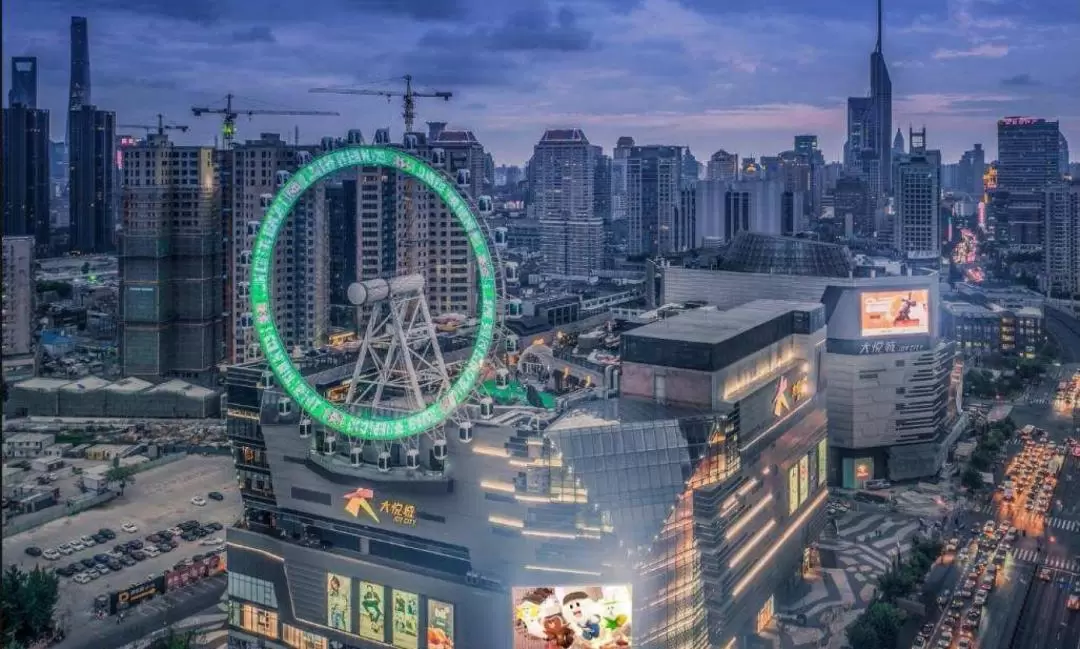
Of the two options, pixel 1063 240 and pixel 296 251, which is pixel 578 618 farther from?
pixel 1063 240

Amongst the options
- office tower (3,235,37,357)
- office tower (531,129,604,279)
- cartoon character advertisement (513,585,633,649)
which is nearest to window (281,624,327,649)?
cartoon character advertisement (513,585,633,649)

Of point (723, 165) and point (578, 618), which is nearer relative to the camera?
point (578, 618)

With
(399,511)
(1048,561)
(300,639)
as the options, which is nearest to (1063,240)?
(1048,561)

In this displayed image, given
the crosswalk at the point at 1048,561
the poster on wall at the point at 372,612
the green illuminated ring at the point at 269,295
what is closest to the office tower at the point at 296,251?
the green illuminated ring at the point at 269,295

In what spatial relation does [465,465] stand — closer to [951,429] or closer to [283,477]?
[283,477]

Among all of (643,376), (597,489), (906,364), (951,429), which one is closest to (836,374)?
(906,364)

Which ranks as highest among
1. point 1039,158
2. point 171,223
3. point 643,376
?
point 1039,158
